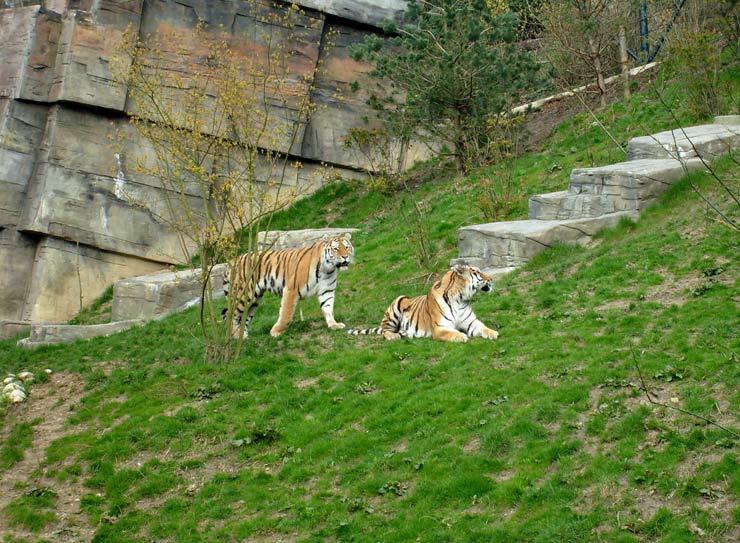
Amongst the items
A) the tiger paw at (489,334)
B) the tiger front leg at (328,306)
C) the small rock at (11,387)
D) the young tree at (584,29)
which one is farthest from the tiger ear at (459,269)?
the young tree at (584,29)

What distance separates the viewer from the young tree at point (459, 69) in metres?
20.4

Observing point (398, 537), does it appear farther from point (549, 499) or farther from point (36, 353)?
point (36, 353)

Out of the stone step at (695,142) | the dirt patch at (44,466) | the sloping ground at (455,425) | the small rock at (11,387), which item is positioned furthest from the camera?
the stone step at (695,142)

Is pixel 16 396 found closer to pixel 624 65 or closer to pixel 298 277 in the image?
pixel 298 277

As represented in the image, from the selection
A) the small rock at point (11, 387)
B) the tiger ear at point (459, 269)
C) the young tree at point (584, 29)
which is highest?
the young tree at point (584, 29)

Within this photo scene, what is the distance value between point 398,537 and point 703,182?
8525 mm

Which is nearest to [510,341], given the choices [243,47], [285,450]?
[285,450]

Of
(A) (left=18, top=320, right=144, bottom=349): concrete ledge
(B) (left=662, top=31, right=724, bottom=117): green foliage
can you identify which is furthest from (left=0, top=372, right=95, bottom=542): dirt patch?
(B) (left=662, top=31, right=724, bottom=117): green foliage

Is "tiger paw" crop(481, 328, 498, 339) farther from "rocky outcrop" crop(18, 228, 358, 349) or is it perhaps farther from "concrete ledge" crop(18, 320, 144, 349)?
"concrete ledge" crop(18, 320, 144, 349)

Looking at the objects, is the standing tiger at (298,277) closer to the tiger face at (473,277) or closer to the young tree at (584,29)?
the tiger face at (473,277)

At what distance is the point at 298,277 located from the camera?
1425 centimetres

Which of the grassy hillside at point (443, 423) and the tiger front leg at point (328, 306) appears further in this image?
the tiger front leg at point (328, 306)

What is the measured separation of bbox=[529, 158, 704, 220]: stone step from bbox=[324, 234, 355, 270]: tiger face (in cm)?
409

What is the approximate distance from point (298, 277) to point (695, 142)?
6.54m
